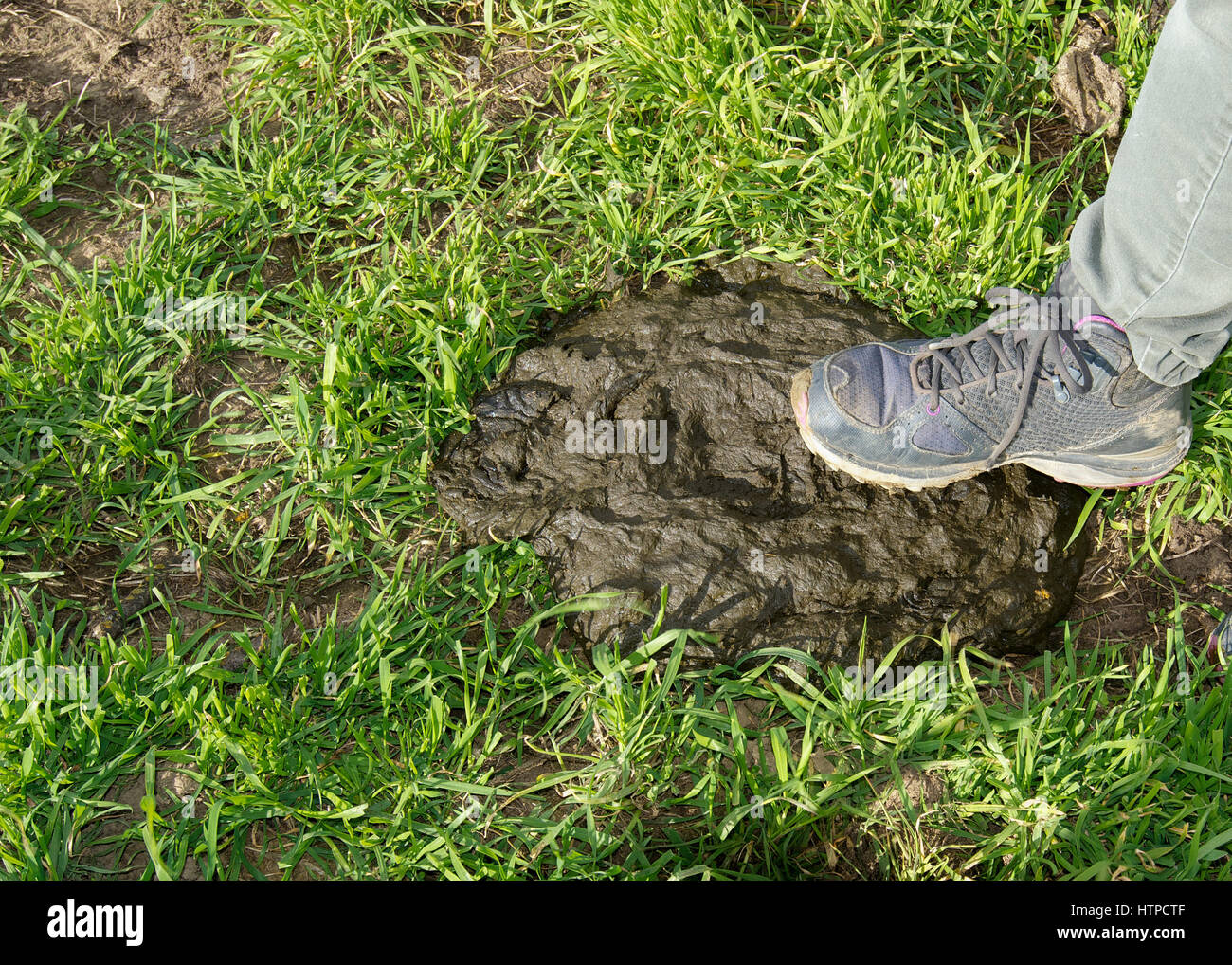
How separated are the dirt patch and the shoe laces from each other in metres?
2.32

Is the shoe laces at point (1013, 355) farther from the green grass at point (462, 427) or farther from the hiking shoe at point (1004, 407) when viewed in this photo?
the green grass at point (462, 427)

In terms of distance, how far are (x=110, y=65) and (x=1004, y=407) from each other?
295cm

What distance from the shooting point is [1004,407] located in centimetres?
224

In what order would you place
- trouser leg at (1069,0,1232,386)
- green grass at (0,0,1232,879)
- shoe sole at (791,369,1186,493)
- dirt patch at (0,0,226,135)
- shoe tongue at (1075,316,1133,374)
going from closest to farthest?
1. trouser leg at (1069,0,1232,386)
2. green grass at (0,0,1232,879)
3. shoe tongue at (1075,316,1133,374)
4. shoe sole at (791,369,1186,493)
5. dirt patch at (0,0,226,135)

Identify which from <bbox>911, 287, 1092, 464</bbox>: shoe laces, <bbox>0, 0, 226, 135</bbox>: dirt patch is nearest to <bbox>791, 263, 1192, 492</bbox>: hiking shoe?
<bbox>911, 287, 1092, 464</bbox>: shoe laces

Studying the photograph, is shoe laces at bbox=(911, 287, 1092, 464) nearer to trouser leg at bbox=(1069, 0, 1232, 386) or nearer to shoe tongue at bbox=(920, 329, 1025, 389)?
shoe tongue at bbox=(920, 329, 1025, 389)

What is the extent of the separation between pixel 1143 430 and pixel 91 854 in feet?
8.27

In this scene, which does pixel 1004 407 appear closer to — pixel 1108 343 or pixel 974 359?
pixel 974 359

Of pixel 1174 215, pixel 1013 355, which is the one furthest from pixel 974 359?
pixel 1174 215

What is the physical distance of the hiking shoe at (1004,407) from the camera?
218 cm

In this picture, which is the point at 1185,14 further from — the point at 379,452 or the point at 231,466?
the point at 231,466

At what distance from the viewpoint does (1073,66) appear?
9.41 feet

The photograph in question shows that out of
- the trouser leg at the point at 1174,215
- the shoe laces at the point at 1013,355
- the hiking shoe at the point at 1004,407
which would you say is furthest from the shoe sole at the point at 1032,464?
the trouser leg at the point at 1174,215

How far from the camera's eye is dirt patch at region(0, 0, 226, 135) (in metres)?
3.02
